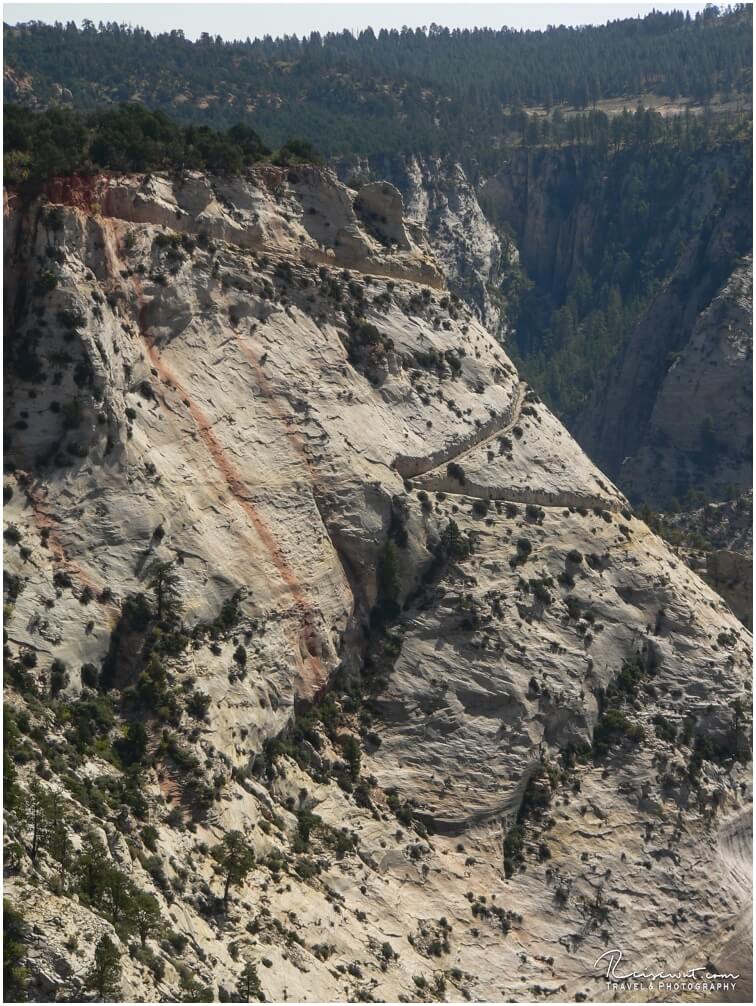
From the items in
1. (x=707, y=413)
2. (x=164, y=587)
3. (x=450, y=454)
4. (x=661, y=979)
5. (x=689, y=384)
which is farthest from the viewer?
(x=689, y=384)

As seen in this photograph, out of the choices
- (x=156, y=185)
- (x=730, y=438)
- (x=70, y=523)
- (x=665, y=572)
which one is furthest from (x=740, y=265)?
(x=70, y=523)

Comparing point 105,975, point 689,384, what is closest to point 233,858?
point 105,975

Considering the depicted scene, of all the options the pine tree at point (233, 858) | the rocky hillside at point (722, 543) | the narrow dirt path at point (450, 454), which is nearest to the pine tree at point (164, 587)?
the pine tree at point (233, 858)

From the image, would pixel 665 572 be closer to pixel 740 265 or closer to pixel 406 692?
pixel 406 692

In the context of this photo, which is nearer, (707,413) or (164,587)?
(164,587)

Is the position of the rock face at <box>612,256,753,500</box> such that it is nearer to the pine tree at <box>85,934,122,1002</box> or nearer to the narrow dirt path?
the narrow dirt path

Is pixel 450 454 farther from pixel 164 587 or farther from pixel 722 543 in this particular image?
pixel 722 543
